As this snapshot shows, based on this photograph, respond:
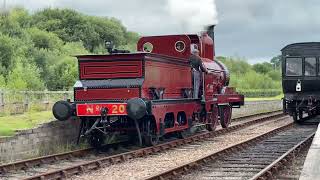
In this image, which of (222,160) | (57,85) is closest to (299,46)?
(222,160)

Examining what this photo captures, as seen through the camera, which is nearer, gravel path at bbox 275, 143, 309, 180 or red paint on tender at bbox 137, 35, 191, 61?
gravel path at bbox 275, 143, 309, 180

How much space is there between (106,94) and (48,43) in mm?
51162

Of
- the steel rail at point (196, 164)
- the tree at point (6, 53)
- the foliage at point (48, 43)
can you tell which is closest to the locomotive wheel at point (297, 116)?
the steel rail at point (196, 164)

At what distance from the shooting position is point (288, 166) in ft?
36.6

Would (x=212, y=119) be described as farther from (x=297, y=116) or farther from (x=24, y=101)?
(x=24, y=101)

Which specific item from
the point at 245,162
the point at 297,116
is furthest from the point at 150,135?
the point at 297,116

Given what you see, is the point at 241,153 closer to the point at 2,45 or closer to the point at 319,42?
the point at 319,42

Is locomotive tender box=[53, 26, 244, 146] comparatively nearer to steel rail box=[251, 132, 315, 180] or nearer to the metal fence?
steel rail box=[251, 132, 315, 180]

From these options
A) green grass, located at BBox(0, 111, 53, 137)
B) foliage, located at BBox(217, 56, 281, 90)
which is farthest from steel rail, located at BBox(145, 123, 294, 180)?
foliage, located at BBox(217, 56, 281, 90)

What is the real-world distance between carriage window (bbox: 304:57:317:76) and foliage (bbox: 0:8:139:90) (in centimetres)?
1572

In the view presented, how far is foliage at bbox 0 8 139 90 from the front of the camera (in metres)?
39.2

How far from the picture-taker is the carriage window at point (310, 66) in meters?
22.5

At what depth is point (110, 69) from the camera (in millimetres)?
13859

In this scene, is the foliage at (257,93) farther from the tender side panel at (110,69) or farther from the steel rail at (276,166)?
the steel rail at (276,166)
